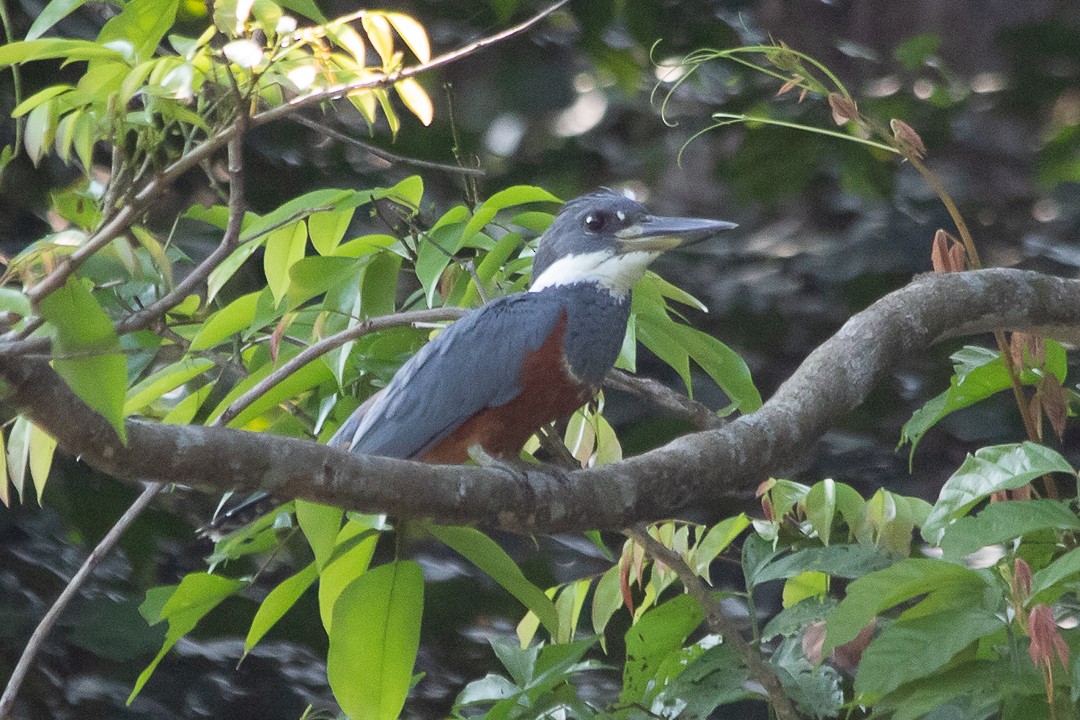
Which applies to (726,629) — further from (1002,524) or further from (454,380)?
(454,380)

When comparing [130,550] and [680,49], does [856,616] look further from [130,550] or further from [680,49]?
[680,49]

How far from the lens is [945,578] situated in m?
1.35

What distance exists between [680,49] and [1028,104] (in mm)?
1196

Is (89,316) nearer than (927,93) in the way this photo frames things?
Yes

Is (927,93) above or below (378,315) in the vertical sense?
below

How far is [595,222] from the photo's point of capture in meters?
2.29

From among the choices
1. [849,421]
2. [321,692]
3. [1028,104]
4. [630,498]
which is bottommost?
[321,692]

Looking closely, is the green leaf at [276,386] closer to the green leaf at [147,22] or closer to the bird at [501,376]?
→ the bird at [501,376]

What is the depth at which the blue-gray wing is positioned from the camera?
2018mm

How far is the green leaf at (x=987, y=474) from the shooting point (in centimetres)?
142

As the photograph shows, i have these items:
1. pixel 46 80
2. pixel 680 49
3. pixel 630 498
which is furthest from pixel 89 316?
pixel 680 49

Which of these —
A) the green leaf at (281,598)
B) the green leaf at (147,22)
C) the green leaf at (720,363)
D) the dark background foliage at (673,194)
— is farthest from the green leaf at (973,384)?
the dark background foliage at (673,194)

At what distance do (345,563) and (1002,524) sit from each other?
913 millimetres

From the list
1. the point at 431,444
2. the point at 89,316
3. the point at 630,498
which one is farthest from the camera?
the point at 431,444
